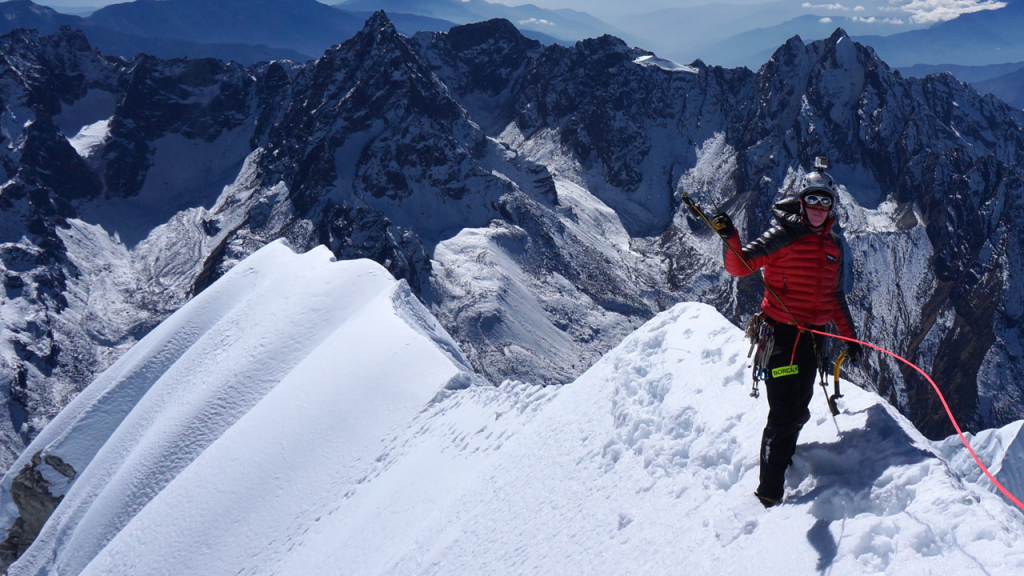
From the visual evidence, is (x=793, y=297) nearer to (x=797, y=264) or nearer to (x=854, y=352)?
(x=797, y=264)

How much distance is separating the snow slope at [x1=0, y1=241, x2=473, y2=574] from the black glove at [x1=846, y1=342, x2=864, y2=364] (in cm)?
1764

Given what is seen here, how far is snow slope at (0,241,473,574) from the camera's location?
2352 centimetres

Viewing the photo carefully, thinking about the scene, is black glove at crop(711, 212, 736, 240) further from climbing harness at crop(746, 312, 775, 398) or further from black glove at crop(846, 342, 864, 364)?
black glove at crop(846, 342, 864, 364)

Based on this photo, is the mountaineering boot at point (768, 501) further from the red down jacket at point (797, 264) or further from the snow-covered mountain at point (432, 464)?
the red down jacket at point (797, 264)

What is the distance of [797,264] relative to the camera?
877 cm

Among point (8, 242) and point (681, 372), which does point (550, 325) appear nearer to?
point (681, 372)

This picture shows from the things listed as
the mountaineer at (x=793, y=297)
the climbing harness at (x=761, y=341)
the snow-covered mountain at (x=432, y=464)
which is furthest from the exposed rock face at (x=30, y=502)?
the mountaineer at (x=793, y=297)

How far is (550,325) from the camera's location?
177750 mm

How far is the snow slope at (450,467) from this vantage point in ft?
26.4

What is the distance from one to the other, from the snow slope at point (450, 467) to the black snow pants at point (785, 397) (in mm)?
602

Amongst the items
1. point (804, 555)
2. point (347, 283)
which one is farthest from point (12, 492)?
point (804, 555)

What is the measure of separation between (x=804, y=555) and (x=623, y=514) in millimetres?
3796

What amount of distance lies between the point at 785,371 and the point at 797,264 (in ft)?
5.38

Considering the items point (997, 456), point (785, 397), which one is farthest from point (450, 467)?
point (997, 456)
